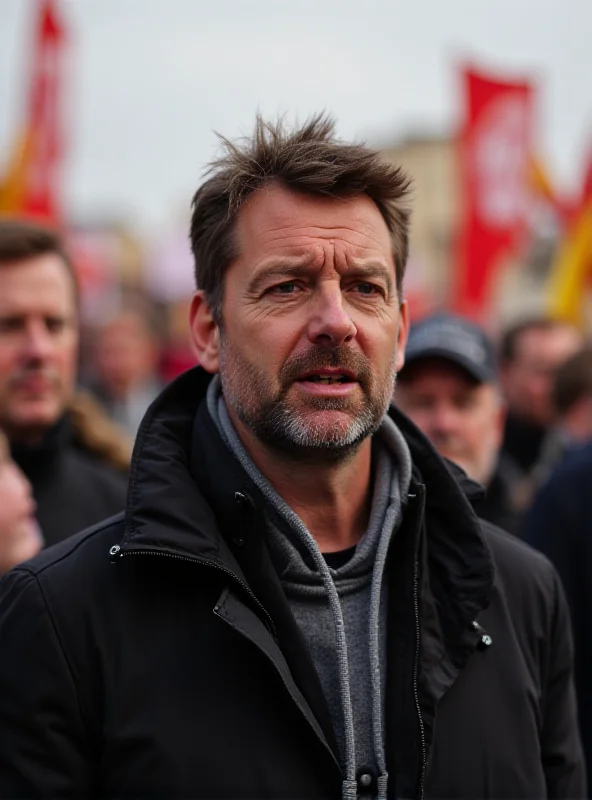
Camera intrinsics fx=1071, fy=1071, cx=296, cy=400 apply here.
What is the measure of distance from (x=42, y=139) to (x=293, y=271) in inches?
298

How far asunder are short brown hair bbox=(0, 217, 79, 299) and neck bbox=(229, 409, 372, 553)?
1.70m

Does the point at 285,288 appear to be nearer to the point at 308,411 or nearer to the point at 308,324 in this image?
the point at 308,324

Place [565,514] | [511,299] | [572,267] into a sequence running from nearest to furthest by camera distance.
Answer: [565,514]
[572,267]
[511,299]

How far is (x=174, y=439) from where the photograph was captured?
225cm

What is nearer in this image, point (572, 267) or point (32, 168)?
point (572, 267)

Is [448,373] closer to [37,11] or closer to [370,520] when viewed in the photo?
[370,520]

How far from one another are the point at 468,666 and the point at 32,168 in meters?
7.56

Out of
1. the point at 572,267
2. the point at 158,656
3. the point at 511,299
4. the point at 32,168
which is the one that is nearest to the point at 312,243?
the point at 158,656

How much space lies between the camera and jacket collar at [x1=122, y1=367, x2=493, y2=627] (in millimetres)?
2016

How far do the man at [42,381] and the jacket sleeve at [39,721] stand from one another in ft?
5.27

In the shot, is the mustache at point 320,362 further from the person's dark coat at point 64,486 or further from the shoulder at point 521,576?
the person's dark coat at point 64,486

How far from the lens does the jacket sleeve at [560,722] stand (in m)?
2.27

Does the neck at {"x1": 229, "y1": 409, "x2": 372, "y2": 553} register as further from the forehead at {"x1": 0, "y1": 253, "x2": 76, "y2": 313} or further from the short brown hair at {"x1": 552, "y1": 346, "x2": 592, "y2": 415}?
the short brown hair at {"x1": 552, "y1": 346, "x2": 592, "y2": 415}

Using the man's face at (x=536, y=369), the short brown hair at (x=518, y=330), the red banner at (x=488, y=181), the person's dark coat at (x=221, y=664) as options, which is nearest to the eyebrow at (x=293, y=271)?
the person's dark coat at (x=221, y=664)
